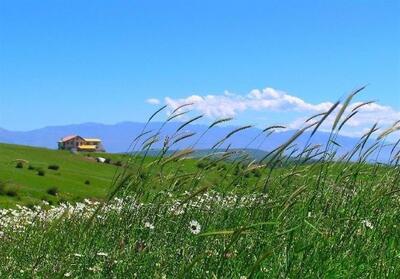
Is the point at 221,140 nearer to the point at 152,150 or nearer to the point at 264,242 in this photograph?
the point at 152,150

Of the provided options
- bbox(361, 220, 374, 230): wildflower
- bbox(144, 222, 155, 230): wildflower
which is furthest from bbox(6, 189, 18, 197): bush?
bbox(361, 220, 374, 230): wildflower

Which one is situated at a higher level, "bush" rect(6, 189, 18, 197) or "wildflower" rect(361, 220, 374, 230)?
"wildflower" rect(361, 220, 374, 230)

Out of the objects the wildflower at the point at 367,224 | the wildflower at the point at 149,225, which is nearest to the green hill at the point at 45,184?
the wildflower at the point at 149,225

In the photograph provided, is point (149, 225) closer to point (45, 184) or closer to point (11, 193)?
point (11, 193)

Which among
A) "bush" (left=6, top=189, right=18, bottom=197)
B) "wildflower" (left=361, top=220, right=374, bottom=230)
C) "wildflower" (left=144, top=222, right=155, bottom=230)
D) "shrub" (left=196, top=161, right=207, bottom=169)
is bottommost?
"bush" (left=6, top=189, right=18, bottom=197)

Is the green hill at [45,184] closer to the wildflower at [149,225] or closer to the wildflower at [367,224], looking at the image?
the wildflower at [149,225]

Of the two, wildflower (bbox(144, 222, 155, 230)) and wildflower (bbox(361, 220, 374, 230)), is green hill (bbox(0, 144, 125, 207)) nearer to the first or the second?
wildflower (bbox(144, 222, 155, 230))

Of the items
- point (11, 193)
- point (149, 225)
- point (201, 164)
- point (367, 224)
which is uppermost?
point (201, 164)

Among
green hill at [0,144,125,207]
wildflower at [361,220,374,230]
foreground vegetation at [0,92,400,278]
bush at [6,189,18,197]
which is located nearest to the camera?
foreground vegetation at [0,92,400,278]

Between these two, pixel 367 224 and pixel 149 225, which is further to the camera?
pixel 367 224

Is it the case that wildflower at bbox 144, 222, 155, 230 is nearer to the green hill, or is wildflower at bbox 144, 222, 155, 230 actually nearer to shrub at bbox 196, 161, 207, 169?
shrub at bbox 196, 161, 207, 169

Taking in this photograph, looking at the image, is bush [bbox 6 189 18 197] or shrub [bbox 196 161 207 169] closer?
shrub [bbox 196 161 207 169]

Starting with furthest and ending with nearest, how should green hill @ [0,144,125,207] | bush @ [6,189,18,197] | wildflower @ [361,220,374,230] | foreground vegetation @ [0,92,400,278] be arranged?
bush @ [6,189,18,197] < green hill @ [0,144,125,207] < wildflower @ [361,220,374,230] < foreground vegetation @ [0,92,400,278]

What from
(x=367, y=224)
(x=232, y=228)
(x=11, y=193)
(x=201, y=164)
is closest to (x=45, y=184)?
(x=11, y=193)
